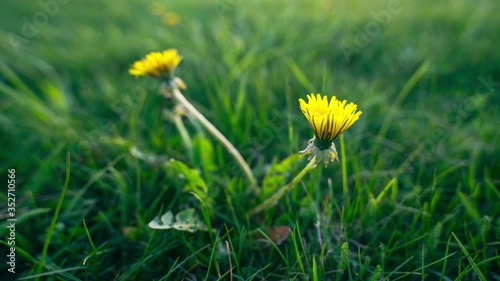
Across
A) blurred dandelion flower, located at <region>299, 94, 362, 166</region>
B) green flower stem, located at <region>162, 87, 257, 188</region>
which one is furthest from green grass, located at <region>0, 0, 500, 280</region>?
blurred dandelion flower, located at <region>299, 94, 362, 166</region>

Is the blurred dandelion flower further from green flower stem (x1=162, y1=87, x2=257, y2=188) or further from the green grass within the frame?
green flower stem (x1=162, y1=87, x2=257, y2=188)

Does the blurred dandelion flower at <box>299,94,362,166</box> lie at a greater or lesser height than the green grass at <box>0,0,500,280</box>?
greater

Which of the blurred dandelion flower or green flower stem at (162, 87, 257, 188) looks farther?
green flower stem at (162, 87, 257, 188)

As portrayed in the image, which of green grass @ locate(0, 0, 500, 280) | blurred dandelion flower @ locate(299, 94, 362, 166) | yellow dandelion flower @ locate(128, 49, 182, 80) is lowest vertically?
green grass @ locate(0, 0, 500, 280)

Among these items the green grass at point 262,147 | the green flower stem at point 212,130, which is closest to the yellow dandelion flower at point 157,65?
the green flower stem at point 212,130

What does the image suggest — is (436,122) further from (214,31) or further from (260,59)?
(214,31)

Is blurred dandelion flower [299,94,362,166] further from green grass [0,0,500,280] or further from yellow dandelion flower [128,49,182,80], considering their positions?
yellow dandelion flower [128,49,182,80]

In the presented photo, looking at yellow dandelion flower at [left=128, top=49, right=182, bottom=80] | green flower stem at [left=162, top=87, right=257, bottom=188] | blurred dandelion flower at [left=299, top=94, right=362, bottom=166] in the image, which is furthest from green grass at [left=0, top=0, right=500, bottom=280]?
blurred dandelion flower at [left=299, top=94, right=362, bottom=166]

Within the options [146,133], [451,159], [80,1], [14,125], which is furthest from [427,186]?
[80,1]
